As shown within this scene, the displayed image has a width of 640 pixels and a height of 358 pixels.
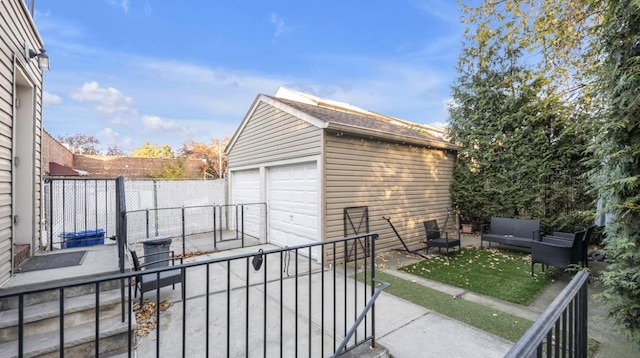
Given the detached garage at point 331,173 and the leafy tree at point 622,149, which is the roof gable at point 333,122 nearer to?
the detached garage at point 331,173

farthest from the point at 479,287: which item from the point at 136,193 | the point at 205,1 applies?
the point at 205,1

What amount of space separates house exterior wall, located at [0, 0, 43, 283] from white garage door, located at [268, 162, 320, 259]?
458 centimetres

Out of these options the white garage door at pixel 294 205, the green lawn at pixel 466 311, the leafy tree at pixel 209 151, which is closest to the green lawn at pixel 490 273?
the green lawn at pixel 466 311

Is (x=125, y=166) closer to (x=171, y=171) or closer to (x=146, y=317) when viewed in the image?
(x=171, y=171)

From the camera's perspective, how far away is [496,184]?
29.3ft

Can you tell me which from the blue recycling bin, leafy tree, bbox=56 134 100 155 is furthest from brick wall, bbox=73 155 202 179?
the blue recycling bin

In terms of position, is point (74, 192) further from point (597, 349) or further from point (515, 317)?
point (597, 349)

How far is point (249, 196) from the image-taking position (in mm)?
9328

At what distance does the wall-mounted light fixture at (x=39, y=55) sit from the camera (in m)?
→ 3.92

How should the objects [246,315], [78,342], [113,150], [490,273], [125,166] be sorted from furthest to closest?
[113,150]
[125,166]
[490,273]
[78,342]
[246,315]

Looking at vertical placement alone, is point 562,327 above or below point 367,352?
above

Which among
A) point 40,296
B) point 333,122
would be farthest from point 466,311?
point 40,296

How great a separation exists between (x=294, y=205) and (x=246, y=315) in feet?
16.5

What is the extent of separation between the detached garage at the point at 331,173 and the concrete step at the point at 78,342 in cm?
387
